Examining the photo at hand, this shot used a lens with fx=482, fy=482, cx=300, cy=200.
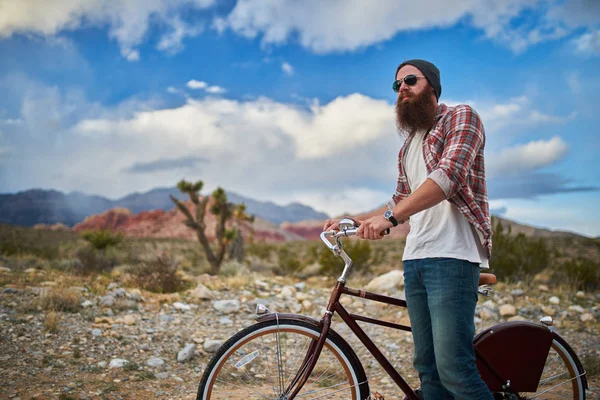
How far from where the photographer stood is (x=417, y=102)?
2.71 m

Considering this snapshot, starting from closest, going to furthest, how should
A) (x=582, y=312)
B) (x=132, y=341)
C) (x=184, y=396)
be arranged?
(x=184, y=396) < (x=132, y=341) < (x=582, y=312)

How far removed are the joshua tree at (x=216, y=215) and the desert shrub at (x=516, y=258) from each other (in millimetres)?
7481

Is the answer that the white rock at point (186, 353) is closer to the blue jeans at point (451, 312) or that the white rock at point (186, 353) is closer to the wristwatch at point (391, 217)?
the blue jeans at point (451, 312)

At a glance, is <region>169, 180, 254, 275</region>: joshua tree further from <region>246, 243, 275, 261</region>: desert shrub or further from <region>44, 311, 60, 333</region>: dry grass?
<region>44, 311, 60, 333</region>: dry grass

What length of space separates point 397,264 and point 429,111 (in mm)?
12655

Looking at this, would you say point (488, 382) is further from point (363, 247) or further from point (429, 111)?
point (363, 247)

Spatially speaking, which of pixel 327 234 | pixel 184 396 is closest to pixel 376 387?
pixel 184 396

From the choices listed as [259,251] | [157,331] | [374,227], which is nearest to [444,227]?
[374,227]

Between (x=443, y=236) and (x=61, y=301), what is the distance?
5.94 metres

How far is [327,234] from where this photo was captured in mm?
2803

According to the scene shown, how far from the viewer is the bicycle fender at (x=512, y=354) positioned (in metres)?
2.94

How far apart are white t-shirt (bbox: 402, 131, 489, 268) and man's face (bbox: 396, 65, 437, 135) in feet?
0.74

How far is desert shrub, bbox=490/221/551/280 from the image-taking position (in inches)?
423

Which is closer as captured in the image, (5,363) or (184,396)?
(184,396)
